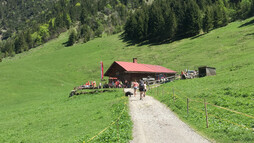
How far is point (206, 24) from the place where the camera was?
7738 centimetres

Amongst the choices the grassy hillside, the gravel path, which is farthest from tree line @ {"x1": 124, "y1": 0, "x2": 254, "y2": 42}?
the gravel path

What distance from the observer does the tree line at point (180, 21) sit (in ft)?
261

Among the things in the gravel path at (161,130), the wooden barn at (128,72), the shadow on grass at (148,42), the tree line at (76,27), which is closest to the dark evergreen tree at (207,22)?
the shadow on grass at (148,42)

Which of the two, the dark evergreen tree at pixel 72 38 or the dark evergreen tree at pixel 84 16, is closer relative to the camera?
the dark evergreen tree at pixel 72 38

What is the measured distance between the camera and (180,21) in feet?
281

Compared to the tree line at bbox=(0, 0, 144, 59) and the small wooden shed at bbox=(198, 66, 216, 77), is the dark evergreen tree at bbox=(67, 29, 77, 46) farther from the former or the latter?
the small wooden shed at bbox=(198, 66, 216, 77)

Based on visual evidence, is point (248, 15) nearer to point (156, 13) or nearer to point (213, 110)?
point (156, 13)

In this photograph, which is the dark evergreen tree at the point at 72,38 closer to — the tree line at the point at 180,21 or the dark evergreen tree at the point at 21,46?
the dark evergreen tree at the point at 21,46

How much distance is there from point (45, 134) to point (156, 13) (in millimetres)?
90331

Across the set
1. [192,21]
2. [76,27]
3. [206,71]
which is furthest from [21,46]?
[206,71]

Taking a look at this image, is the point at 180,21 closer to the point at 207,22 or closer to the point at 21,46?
the point at 207,22

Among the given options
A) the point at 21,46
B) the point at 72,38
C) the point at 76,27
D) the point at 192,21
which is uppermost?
the point at 76,27

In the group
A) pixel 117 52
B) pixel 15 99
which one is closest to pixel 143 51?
pixel 117 52

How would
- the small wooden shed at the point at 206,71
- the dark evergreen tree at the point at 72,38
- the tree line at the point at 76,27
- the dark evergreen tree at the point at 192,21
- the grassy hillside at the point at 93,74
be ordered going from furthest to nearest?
the tree line at the point at 76,27, the dark evergreen tree at the point at 72,38, the dark evergreen tree at the point at 192,21, the small wooden shed at the point at 206,71, the grassy hillside at the point at 93,74
